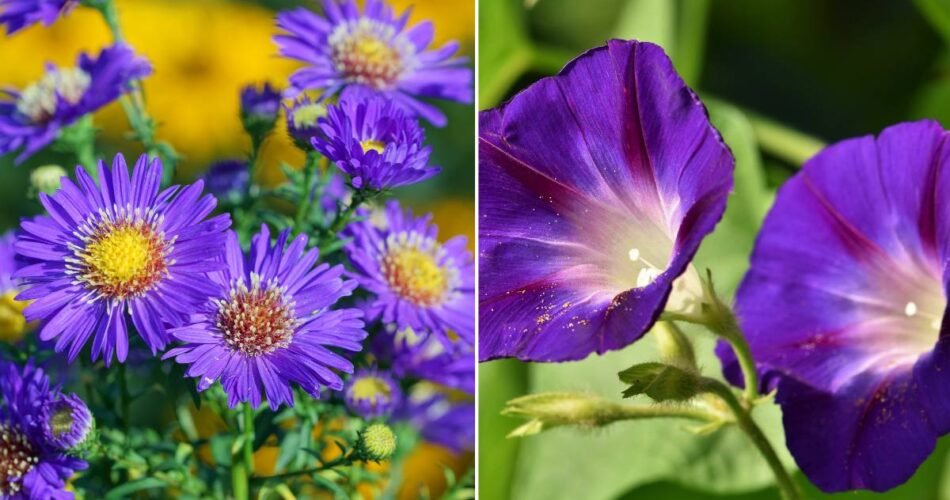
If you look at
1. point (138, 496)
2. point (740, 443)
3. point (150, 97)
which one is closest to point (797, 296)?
point (740, 443)

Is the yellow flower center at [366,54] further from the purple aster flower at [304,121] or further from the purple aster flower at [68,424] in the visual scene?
the purple aster flower at [68,424]

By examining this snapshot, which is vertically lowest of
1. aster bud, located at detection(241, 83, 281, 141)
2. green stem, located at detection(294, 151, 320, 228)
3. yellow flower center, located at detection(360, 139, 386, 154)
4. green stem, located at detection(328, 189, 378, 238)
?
green stem, located at detection(328, 189, 378, 238)

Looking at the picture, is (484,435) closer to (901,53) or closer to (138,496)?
(138,496)

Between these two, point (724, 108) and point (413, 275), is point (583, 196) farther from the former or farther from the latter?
point (724, 108)

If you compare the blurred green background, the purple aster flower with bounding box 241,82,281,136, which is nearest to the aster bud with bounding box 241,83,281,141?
the purple aster flower with bounding box 241,82,281,136

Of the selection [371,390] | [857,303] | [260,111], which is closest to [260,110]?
[260,111]

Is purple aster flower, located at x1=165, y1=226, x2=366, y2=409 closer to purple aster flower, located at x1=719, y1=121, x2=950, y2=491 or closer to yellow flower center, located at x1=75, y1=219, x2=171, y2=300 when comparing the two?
yellow flower center, located at x1=75, y1=219, x2=171, y2=300
